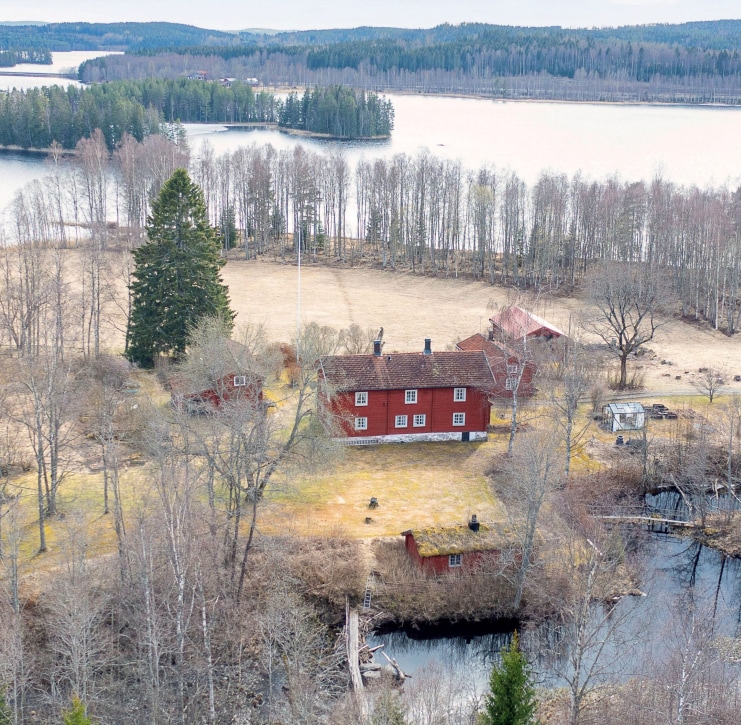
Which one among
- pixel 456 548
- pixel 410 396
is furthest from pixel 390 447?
pixel 456 548

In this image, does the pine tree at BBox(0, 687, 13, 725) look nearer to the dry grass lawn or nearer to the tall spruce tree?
the dry grass lawn

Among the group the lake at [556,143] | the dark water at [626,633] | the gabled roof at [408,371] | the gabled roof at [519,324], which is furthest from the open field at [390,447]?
the lake at [556,143]

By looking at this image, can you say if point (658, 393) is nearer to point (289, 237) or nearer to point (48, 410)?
point (48, 410)

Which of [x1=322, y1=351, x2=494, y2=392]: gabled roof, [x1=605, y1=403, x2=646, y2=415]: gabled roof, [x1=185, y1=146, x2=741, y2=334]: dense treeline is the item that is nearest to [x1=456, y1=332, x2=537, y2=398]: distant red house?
[x1=322, y1=351, x2=494, y2=392]: gabled roof

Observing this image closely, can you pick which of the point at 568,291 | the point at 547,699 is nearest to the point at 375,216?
the point at 568,291

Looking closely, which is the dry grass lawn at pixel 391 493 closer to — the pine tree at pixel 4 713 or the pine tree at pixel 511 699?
the pine tree at pixel 4 713

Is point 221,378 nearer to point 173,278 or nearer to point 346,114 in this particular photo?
point 173,278
